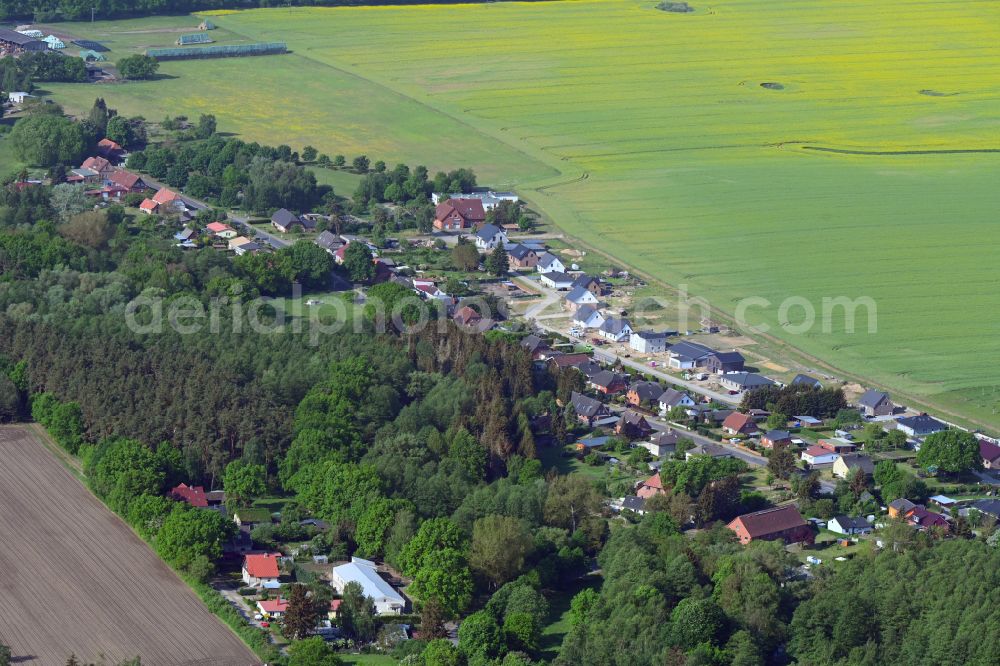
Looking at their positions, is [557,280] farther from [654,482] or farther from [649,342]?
[654,482]

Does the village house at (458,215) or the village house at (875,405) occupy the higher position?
the village house at (458,215)

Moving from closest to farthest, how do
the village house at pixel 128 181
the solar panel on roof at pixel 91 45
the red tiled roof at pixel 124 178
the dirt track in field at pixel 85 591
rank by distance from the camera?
the dirt track in field at pixel 85 591 → the village house at pixel 128 181 → the red tiled roof at pixel 124 178 → the solar panel on roof at pixel 91 45

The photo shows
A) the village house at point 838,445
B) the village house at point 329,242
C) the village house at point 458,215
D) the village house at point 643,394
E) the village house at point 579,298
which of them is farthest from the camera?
the village house at point 458,215

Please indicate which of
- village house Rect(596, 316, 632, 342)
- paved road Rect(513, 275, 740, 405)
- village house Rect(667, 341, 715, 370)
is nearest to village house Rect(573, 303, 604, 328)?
village house Rect(596, 316, 632, 342)

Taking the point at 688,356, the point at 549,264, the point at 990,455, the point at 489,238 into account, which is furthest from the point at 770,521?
the point at 489,238

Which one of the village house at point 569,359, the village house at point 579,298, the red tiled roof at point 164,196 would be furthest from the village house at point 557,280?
the red tiled roof at point 164,196

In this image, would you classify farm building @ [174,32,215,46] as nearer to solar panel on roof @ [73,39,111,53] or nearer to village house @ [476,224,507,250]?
solar panel on roof @ [73,39,111,53]

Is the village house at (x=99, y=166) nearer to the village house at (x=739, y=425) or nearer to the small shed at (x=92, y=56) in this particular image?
the small shed at (x=92, y=56)
